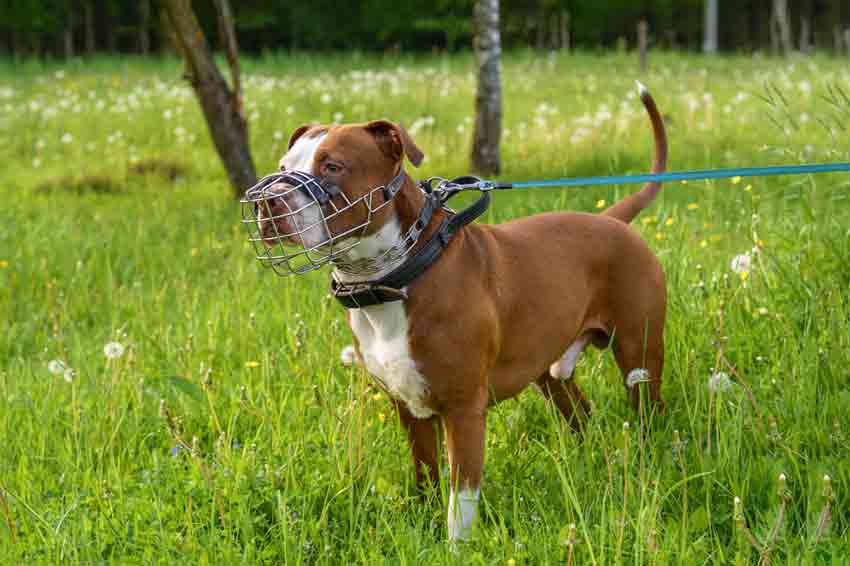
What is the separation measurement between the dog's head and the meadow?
371 mm

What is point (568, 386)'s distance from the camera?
3.67 metres

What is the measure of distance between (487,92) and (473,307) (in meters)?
5.58

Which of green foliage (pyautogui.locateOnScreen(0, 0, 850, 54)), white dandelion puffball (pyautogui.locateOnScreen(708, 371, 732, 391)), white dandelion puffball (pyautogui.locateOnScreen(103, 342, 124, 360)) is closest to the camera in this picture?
white dandelion puffball (pyautogui.locateOnScreen(708, 371, 732, 391))

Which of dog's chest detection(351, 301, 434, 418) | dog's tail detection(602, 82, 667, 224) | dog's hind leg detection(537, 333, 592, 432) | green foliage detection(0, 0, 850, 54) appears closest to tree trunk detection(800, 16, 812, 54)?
green foliage detection(0, 0, 850, 54)

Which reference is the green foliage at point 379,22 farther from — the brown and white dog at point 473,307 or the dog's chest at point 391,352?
the dog's chest at point 391,352

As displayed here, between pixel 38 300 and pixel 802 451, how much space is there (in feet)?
14.0

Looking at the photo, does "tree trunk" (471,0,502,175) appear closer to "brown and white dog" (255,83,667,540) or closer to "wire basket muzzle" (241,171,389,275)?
"brown and white dog" (255,83,667,540)

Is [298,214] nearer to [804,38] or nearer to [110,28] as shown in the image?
[804,38]

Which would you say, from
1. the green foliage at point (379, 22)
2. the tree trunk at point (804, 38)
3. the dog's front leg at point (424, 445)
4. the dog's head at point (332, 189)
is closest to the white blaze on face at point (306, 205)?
the dog's head at point (332, 189)

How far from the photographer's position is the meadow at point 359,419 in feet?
9.08

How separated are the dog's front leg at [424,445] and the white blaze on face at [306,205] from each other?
854 mm

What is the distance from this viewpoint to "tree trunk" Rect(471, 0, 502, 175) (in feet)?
26.2

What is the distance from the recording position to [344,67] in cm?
1677

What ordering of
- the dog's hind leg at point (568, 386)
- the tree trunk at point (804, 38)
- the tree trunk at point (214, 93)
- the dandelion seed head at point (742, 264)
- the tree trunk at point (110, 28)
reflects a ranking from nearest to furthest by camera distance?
the dog's hind leg at point (568, 386)
the dandelion seed head at point (742, 264)
the tree trunk at point (214, 93)
the tree trunk at point (804, 38)
the tree trunk at point (110, 28)
